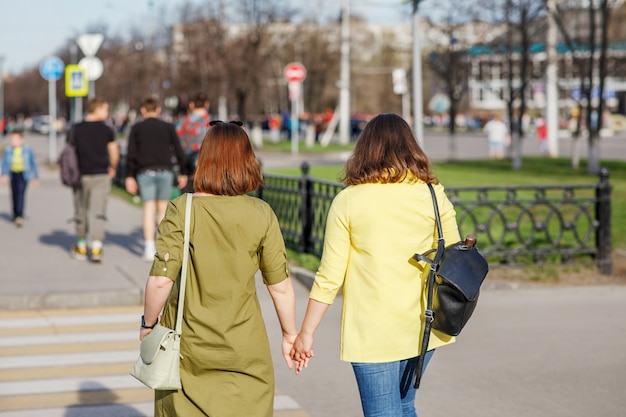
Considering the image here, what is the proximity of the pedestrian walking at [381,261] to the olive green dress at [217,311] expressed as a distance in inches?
10.4

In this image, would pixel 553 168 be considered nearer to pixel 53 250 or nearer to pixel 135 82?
pixel 53 250

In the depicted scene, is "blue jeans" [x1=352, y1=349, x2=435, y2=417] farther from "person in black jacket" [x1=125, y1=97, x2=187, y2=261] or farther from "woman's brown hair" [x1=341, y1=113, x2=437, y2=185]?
"person in black jacket" [x1=125, y1=97, x2=187, y2=261]

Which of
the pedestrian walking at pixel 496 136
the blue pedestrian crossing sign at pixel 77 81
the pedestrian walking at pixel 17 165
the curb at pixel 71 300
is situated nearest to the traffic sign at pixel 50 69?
the blue pedestrian crossing sign at pixel 77 81

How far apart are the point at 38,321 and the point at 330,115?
55.4m

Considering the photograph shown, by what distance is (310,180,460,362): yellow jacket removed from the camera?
13.7 feet

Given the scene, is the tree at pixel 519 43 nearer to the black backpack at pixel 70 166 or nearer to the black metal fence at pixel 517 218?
the black metal fence at pixel 517 218

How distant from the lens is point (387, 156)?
13.8ft

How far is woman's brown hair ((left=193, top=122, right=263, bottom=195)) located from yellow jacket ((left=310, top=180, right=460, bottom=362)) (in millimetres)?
354

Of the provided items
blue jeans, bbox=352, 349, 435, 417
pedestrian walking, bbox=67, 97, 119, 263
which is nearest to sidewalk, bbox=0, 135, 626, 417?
pedestrian walking, bbox=67, 97, 119, 263

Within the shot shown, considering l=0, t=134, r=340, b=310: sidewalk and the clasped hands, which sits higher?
the clasped hands

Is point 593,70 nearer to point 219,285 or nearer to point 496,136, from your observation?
point 496,136

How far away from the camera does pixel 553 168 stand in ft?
99.6

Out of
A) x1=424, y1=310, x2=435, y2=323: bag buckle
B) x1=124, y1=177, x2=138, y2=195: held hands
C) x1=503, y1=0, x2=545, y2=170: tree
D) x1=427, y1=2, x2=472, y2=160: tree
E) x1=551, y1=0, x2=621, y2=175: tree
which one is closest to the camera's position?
x1=424, y1=310, x2=435, y2=323: bag buckle

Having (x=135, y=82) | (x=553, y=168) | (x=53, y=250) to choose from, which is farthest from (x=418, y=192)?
(x=135, y=82)
